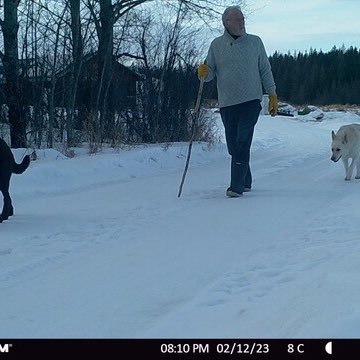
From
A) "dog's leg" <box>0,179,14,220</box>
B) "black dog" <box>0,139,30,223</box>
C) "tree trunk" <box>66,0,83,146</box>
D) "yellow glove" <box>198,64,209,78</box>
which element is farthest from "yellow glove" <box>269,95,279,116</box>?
"tree trunk" <box>66,0,83,146</box>

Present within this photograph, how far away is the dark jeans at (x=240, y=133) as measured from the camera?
28.5ft

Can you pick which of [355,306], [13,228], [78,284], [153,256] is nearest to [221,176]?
[13,228]

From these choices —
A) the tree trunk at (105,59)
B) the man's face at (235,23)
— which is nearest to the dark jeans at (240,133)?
the man's face at (235,23)

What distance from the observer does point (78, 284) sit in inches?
188

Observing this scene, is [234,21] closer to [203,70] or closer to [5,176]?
[203,70]

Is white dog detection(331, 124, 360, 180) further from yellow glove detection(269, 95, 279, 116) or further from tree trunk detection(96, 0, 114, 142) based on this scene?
tree trunk detection(96, 0, 114, 142)

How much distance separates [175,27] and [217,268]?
447 inches

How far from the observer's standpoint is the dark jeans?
8688 mm

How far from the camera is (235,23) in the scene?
28.5 feet

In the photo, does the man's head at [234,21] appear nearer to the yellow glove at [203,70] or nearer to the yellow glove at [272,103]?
the yellow glove at [203,70]

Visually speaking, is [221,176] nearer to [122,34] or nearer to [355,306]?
[122,34]

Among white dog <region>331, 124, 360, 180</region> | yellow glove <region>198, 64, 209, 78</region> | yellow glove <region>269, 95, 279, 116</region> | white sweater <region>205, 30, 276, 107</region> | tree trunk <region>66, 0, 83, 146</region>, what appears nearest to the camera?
white sweater <region>205, 30, 276, 107</region>
